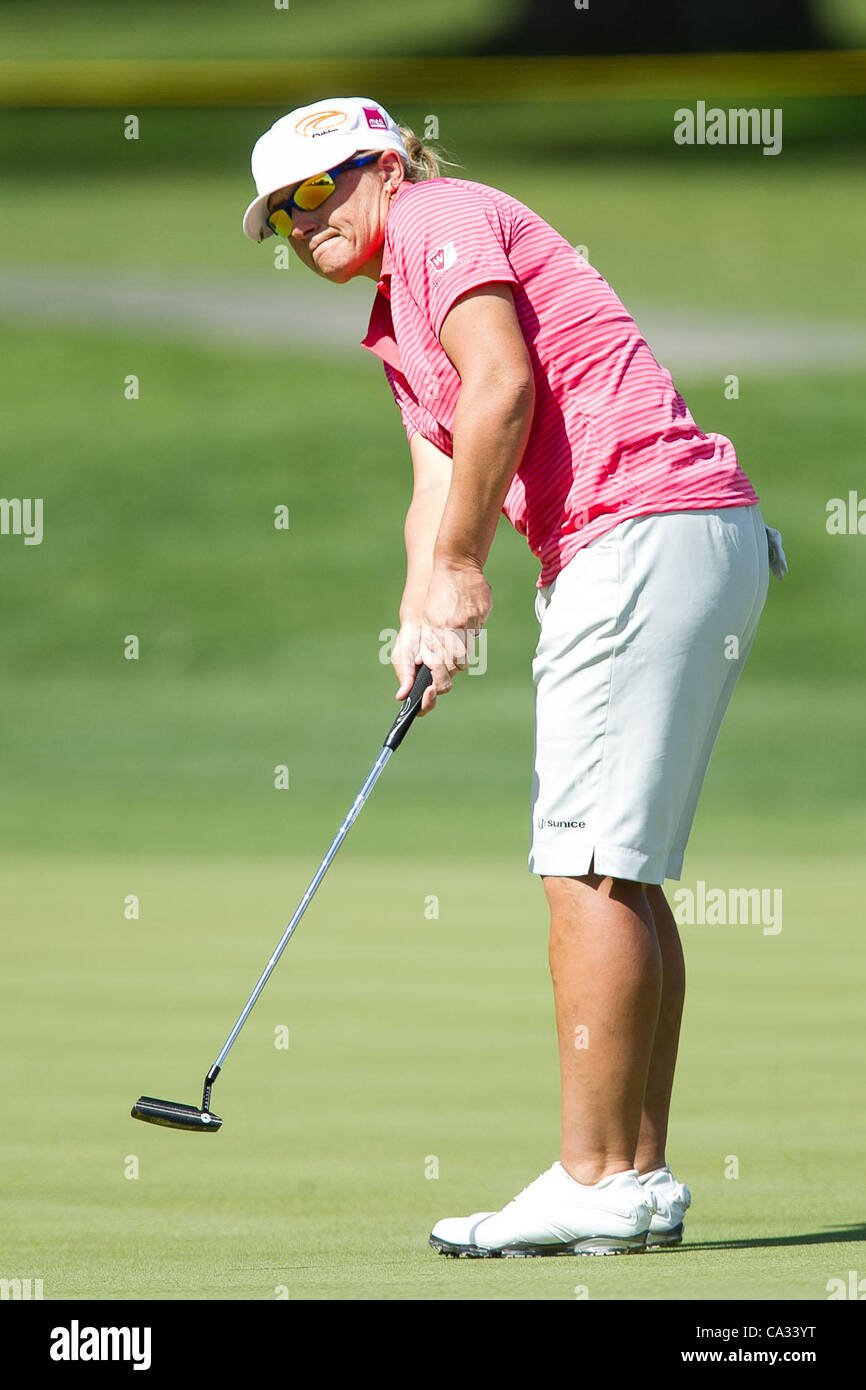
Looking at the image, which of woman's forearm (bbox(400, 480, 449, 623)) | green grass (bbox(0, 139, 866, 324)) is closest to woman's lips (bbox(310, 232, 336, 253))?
woman's forearm (bbox(400, 480, 449, 623))

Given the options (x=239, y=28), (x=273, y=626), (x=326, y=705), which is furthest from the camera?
(x=239, y=28)

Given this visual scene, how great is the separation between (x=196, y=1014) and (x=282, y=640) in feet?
21.7

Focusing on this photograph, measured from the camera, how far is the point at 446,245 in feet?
8.47

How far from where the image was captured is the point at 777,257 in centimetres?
1570

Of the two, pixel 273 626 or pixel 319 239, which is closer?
pixel 319 239

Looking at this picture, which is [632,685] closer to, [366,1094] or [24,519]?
[366,1094]

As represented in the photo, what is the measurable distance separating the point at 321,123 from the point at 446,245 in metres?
0.32

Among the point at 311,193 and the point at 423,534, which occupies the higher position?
the point at 311,193

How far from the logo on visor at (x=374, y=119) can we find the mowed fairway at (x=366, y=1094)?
147 cm

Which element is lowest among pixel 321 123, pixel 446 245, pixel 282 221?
pixel 446 245

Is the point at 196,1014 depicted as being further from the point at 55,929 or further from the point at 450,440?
the point at 450,440

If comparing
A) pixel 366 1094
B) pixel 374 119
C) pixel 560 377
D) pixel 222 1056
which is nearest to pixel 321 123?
pixel 374 119
